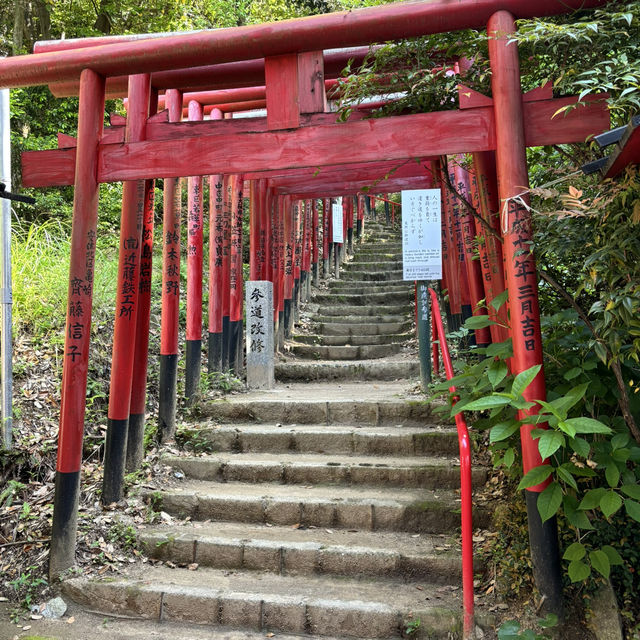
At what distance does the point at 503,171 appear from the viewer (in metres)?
3.75

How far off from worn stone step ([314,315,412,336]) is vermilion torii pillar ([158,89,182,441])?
5.04 meters

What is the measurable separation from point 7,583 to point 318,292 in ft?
34.7

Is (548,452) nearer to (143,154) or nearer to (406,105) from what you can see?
(406,105)

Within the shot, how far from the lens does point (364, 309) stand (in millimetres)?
12219

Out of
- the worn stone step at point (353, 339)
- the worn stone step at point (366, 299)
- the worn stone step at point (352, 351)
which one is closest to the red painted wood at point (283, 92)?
the worn stone step at point (352, 351)

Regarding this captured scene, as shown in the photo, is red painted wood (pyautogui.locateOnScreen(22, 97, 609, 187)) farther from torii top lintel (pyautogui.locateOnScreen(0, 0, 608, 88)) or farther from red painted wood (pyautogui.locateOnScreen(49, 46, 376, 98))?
red painted wood (pyautogui.locateOnScreen(49, 46, 376, 98))

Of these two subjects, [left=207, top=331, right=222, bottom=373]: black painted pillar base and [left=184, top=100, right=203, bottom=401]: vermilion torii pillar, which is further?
[left=207, top=331, right=222, bottom=373]: black painted pillar base

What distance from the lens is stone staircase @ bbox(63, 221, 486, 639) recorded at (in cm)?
389

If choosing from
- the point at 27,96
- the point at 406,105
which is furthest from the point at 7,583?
the point at 27,96

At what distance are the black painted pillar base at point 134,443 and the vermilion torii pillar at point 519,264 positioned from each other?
3.55m

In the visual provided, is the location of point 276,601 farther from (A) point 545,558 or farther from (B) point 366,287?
(B) point 366,287

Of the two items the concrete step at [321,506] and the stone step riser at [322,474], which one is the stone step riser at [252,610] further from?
the stone step riser at [322,474]

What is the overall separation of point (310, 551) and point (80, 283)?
266 cm

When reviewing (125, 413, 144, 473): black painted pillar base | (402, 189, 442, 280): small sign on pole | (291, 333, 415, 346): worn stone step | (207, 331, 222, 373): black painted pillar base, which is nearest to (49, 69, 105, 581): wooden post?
(125, 413, 144, 473): black painted pillar base
